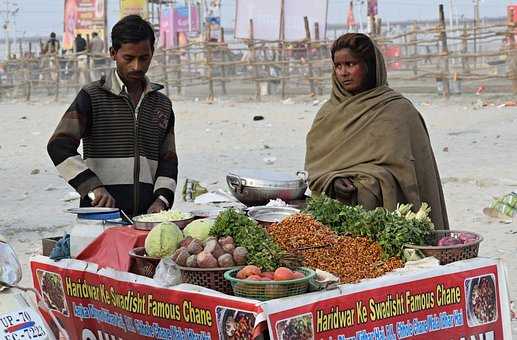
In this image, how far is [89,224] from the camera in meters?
4.00

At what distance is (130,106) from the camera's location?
14.3 feet

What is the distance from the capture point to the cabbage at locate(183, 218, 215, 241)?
3.79 m

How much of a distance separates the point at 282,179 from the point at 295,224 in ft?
2.44

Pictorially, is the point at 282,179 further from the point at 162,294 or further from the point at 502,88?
the point at 502,88

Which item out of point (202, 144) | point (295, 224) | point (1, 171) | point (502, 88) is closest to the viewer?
point (295, 224)

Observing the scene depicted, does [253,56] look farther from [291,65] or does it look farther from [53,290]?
[53,290]

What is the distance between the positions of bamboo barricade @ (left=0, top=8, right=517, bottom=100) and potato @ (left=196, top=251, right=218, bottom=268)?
17469 millimetres

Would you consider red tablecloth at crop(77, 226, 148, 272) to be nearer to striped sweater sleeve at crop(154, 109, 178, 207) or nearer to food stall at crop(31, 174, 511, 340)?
food stall at crop(31, 174, 511, 340)

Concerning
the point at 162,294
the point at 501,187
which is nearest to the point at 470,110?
the point at 501,187

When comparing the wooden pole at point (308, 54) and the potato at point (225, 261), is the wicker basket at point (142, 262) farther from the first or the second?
the wooden pole at point (308, 54)

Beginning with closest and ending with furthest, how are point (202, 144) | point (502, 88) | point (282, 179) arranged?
point (282, 179)
point (202, 144)
point (502, 88)

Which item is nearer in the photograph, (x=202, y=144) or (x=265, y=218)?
(x=265, y=218)

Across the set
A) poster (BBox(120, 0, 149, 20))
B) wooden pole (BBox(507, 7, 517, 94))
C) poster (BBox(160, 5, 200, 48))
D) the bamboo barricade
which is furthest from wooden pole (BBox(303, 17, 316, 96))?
poster (BBox(160, 5, 200, 48))

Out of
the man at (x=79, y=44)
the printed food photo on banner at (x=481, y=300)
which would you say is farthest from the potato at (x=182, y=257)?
the man at (x=79, y=44)
